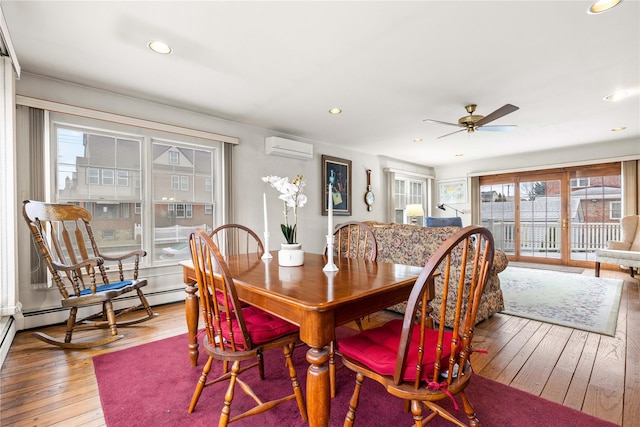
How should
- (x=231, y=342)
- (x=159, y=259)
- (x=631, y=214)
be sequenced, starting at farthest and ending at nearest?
(x=631, y=214)
(x=159, y=259)
(x=231, y=342)

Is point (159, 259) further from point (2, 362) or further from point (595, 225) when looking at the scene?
point (595, 225)

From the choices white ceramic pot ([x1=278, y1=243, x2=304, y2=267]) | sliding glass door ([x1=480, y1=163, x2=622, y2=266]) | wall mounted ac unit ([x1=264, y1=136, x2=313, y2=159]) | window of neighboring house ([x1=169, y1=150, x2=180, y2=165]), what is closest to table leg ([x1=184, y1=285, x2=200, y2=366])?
white ceramic pot ([x1=278, y1=243, x2=304, y2=267])

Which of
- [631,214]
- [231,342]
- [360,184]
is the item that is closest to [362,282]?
[231,342]

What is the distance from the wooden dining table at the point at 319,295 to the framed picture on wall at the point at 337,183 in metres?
3.48

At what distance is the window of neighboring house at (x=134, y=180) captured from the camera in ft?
9.95

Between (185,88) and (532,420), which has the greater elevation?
(185,88)

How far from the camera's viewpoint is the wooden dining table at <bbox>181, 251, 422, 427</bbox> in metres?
1.11

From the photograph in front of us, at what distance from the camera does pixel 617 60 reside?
100 inches

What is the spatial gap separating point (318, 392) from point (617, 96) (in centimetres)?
432

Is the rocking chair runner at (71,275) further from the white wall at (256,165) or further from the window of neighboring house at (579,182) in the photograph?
the window of neighboring house at (579,182)

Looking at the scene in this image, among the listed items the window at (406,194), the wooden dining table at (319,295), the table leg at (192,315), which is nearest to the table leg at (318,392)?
the wooden dining table at (319,295)

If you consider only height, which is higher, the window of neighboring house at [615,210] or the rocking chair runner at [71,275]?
the window of neighboring house at [615,210]

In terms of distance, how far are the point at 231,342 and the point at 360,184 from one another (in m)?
4.91

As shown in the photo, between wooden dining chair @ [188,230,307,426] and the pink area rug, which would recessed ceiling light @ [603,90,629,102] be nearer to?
the pink area rug
